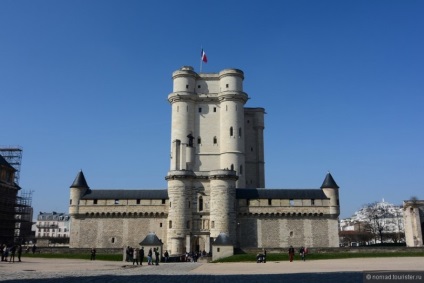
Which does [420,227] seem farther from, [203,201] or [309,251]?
[203,201]

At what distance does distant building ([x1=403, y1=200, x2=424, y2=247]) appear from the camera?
55.2 metres

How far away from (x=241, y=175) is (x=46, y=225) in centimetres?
9352

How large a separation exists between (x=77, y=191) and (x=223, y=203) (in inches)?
766

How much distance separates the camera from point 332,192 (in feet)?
182

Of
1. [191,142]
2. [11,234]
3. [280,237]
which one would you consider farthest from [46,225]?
[280,237]

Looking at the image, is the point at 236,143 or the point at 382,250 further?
the point at 236,143

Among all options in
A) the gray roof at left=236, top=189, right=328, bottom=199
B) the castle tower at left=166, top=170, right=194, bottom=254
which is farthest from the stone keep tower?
the gray roof at left=236, top=189, right=328, bottom=199

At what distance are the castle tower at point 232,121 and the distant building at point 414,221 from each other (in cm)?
2251

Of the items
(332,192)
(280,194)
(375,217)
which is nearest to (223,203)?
(280,194)

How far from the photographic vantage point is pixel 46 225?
435 ft

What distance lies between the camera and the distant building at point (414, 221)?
55188 mm

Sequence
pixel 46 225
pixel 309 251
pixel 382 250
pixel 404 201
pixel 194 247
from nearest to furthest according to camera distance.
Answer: pixel 382 250 → pixel 309 251 → pixel 194 247 → pixel 404 201 → pixel 46 225

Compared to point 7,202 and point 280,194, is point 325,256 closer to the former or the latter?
point 280,194

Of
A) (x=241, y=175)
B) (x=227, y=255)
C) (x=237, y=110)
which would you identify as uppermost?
(x=237, y=110)
